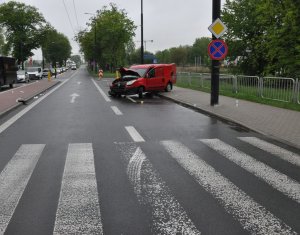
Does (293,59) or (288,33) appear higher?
(288,33)

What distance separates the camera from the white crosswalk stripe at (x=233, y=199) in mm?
3984

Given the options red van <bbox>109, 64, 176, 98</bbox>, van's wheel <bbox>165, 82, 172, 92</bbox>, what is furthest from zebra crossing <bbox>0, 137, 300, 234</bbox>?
van's wheel <bbox>165, 82, 172, 92</bbox>

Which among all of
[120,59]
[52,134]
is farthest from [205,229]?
[120,59]

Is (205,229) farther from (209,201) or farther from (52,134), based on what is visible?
(52,134)

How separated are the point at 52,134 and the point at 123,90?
1130 cm

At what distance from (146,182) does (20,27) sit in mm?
91562

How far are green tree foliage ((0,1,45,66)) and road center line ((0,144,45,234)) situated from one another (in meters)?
85.4

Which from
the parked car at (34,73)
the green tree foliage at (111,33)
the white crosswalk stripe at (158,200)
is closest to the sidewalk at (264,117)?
the white crosswalk stripe at (158,200)

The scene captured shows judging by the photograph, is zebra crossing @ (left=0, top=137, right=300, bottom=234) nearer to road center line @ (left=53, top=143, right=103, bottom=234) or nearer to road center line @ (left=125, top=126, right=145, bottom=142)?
road center line @ (left=53, top=143, right=103, bottom=234)

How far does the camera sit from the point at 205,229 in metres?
3.92

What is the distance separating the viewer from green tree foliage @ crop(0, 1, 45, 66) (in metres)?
88.0

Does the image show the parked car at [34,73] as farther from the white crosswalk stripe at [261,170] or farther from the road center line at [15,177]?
the white crosswalk stripe at [261,170]

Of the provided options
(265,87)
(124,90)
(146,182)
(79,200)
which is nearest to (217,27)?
(265,87)

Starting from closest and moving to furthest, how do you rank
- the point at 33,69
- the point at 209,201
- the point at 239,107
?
the point at 209,201 < the point at 239,107 < the point at 33,69
